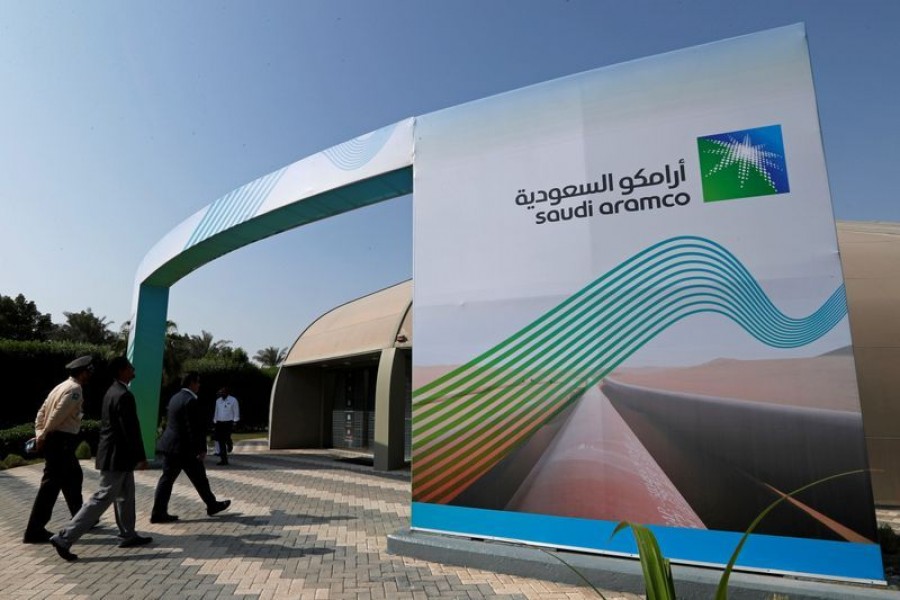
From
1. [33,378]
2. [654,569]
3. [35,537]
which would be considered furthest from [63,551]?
[33,378]

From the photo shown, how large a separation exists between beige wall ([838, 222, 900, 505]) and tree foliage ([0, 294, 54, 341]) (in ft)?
145

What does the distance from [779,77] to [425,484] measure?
16.2 feet

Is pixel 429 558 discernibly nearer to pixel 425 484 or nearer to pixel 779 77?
pixel 425 484

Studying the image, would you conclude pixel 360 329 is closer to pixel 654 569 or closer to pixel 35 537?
pixel 35 537

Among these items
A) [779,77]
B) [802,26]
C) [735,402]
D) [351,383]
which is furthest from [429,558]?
[351,383]

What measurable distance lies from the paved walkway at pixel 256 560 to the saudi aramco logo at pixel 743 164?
136 inches

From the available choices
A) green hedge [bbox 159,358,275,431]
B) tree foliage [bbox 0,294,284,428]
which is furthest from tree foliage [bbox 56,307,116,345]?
green hedge [bbox 159,358,275,431]

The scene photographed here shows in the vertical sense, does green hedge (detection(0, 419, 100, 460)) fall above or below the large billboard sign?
below

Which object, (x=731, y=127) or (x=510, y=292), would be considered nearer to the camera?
(x=731, y=127)

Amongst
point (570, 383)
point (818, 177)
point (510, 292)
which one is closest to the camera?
point (818, 177)

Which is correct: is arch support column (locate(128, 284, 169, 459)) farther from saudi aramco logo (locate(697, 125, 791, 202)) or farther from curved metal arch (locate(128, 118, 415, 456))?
saudi aramco logo (locate(697, 125, 791, 202))

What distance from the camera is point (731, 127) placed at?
4684 mm

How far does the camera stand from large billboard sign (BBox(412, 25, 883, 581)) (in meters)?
4.21

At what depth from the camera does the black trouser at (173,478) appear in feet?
21.9
